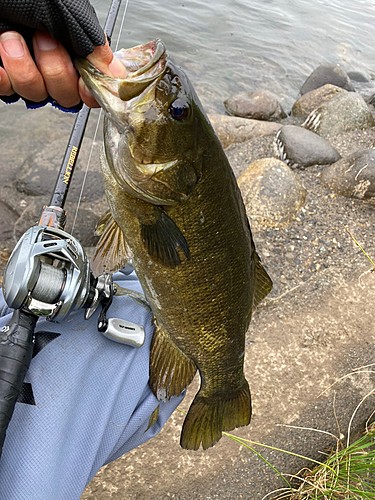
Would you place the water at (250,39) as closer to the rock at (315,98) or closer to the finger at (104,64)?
the rock at (315,98)

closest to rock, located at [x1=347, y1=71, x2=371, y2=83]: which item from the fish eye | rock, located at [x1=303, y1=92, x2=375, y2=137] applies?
rock, located at [x1=303, y1=92, x2=375, y2=137]

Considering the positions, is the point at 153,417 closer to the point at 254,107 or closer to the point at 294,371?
the point at 294,371

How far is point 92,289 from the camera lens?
1.79 m

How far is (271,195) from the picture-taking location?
13.4ft

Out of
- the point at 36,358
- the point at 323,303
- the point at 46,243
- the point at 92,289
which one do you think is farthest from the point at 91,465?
the point at 323,303

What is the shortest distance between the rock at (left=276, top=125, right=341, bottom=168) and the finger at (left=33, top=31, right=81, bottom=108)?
13.8 ft

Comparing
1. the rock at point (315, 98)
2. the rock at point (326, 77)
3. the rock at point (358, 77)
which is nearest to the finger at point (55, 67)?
the rock at point (315, 98)

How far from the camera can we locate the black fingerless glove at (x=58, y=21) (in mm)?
1001

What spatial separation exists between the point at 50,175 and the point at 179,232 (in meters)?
3.92

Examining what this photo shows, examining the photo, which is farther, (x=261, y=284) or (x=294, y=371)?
(x=294, y=371)

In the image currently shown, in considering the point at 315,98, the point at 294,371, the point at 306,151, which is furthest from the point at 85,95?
the point at 315,98

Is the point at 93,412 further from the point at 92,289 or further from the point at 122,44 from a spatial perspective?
the point at 122,44

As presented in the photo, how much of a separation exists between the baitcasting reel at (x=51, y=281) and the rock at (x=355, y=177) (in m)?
3.56

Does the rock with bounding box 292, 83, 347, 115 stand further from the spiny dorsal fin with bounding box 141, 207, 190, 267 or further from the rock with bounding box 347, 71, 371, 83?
the spiny dorsal fin with bounding box 141, 207, 190, 267
